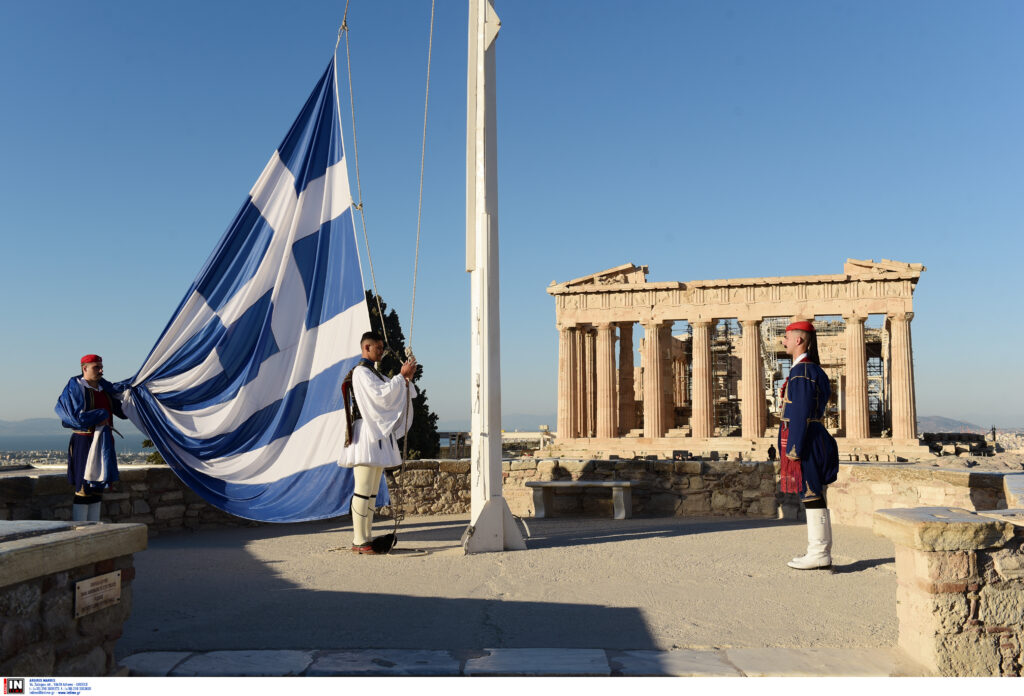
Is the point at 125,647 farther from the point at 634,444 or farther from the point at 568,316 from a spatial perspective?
the point at 568,316

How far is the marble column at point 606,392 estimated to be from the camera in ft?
117

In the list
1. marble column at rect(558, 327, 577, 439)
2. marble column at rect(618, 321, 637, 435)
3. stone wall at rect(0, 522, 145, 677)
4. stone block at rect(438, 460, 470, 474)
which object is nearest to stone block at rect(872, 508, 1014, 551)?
stone wall at rect(0, 522, 145, 677)

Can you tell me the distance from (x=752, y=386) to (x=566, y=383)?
8463 millimetres

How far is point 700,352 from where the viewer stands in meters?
35.2

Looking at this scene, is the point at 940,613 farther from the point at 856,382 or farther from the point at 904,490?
the point at 856,382

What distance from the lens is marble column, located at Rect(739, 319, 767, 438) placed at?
33969mm

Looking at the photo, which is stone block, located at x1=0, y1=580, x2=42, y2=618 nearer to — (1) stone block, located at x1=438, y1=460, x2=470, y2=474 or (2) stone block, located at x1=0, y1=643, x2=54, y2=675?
(2) stone block, located at x1=0, y1=643, x2=54, y2=675

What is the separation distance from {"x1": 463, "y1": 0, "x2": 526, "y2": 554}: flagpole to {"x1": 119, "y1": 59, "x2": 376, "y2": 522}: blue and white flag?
1616 millimetres

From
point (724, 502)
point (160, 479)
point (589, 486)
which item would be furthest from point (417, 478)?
point (724, 502)

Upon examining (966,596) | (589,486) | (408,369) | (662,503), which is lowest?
(662,503)

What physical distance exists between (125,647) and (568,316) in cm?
3406

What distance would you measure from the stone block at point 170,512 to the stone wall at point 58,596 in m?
5.77

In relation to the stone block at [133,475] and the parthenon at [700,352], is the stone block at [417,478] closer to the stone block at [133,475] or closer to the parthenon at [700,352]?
the stone block at [133,475]

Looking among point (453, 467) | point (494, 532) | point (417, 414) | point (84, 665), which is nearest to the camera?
point (84, 665)
